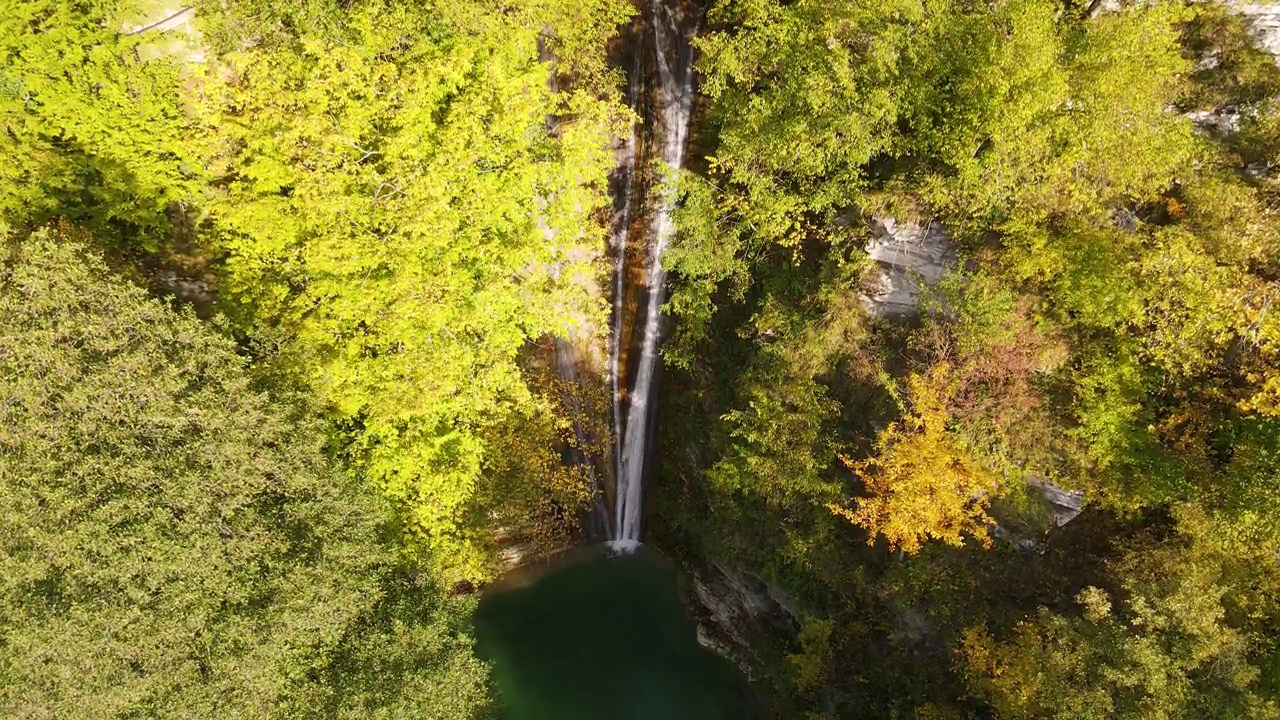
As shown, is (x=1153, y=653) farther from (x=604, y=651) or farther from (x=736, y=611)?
(x=604, y=651)

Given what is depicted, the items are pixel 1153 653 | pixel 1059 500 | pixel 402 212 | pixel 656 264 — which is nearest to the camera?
pixel 1153 653

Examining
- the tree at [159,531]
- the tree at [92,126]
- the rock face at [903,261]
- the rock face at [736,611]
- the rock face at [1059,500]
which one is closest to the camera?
the tree at [159,531]

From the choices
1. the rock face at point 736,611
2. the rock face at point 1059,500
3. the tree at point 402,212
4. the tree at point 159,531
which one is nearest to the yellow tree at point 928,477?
the rock face at point 1059,500

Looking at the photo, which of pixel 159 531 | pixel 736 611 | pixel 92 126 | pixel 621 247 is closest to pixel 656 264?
pixel 621 247

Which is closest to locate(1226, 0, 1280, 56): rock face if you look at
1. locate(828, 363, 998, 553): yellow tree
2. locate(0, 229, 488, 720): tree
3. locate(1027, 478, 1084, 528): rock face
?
locate(828, 363, 998, 553): yellow tree

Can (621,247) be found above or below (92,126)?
below

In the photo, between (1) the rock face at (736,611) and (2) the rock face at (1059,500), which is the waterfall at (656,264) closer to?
(1) the rock face at (736,611)

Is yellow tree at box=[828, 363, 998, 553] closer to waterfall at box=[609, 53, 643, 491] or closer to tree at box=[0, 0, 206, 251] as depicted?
waterfall at box=[609, 53, 643, 491]

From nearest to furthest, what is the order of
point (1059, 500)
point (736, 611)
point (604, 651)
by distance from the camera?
1. point (1059, 500)
2. point (736, 611)
3. point (604, 651)
